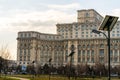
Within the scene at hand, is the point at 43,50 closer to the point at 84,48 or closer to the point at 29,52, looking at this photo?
the point at 29,52

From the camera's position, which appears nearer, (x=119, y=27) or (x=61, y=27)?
(x=119, y=27)

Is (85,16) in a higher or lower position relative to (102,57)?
higher

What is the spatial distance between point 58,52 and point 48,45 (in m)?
6.64

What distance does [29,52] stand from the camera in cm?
16550

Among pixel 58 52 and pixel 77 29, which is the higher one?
pixel 77 29

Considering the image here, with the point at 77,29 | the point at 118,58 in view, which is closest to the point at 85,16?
the point at 77,29

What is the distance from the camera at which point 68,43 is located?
162 meters

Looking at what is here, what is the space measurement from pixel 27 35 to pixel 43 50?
11.9 m

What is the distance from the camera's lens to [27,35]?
6599 inches

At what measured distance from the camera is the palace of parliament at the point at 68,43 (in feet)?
507

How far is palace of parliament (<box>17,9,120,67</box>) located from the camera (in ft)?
507

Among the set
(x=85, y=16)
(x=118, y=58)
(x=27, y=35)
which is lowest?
(x=118, y=58)

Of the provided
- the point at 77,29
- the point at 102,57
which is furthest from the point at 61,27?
the point at 102,57

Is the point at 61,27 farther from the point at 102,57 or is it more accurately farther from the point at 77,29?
the point at 102,57
